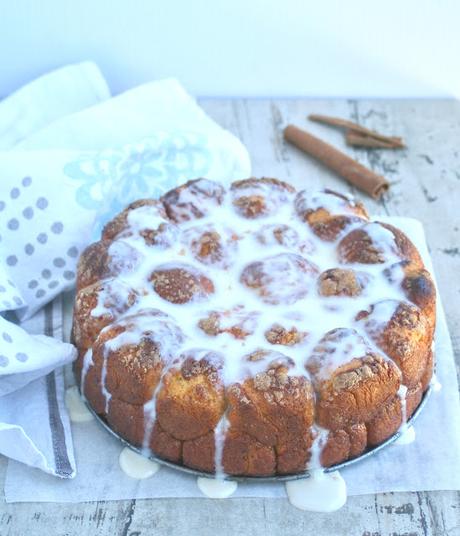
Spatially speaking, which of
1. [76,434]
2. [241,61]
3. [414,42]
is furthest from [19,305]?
[414,42]

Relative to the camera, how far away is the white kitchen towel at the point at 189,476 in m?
1.53

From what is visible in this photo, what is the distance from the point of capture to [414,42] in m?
2.60

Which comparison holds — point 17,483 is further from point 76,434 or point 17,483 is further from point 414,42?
point 414,42

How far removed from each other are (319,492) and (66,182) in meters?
0.93

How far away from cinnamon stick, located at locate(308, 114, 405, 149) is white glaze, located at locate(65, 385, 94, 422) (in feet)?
4.21

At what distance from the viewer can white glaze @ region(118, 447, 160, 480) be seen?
1.56 m

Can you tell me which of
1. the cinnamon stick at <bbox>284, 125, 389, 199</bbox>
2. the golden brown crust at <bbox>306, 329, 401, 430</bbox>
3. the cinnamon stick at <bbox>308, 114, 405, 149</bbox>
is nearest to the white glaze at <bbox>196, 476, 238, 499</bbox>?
the golden brown crust at <bbox>306, 329, 401, 430</bbox>

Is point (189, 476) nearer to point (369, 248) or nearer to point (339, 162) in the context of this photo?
point (369, 248)

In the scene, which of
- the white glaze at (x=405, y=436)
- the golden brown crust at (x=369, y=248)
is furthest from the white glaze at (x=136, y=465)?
the golden brown crust at (x=369, y=248)

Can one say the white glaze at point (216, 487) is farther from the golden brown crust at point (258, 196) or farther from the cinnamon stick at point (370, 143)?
the cinnamon stick at point (370, 143)

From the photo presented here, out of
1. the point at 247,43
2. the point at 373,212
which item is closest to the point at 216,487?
the point at 373,212

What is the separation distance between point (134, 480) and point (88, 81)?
4.44ft

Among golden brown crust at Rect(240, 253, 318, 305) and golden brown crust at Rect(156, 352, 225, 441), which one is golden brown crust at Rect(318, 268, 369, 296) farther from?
golden brown crust at Rect(156, 352, 225, 441)

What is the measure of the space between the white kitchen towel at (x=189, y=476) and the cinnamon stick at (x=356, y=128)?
1.10 metres
